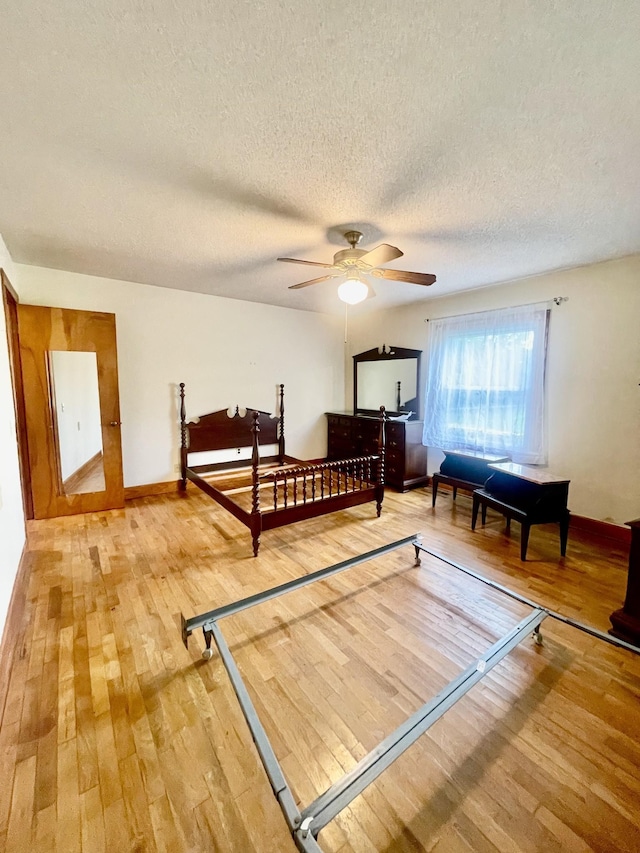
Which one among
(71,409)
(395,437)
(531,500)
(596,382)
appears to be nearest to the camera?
(531,500)

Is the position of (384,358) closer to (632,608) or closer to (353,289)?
(353,289)

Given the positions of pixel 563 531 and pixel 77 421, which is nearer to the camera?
pixel 563 531

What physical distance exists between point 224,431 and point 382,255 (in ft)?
10.6

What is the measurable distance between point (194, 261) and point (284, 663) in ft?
10.8

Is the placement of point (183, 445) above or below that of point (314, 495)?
above

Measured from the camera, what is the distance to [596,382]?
10.6 feet

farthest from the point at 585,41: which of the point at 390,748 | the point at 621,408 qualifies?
the point at 621,408

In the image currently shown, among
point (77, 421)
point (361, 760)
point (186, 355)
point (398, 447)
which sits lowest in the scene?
point (361, 760)

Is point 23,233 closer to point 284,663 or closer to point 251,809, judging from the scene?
point 284,663

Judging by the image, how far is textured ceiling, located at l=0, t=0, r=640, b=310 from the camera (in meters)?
1.07

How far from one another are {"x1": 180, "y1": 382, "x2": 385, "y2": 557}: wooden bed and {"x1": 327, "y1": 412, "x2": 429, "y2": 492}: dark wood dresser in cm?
34

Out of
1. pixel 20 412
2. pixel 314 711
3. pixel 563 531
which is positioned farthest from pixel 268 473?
pixel 563 531

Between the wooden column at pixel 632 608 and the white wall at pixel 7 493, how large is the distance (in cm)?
331

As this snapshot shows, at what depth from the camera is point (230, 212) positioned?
225cm
